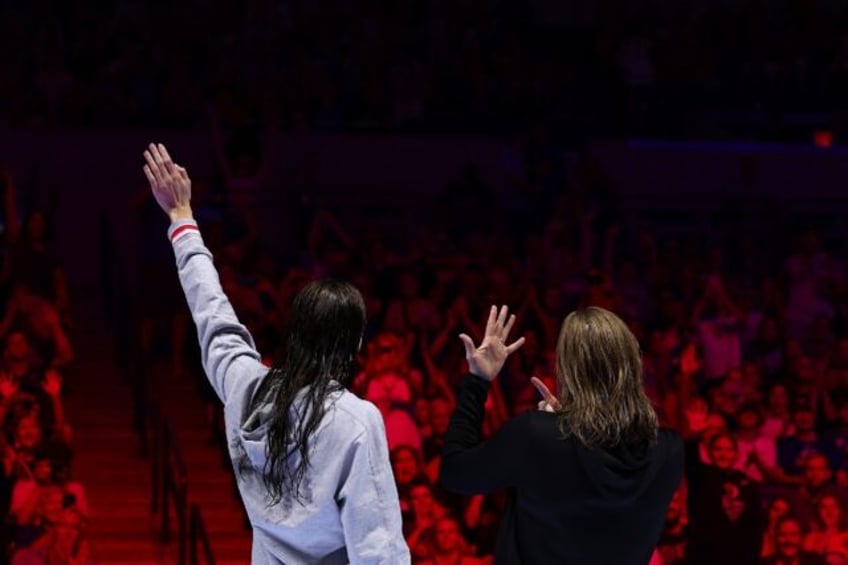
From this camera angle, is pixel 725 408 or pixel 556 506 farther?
pixel 725 408

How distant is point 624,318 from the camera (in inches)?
423

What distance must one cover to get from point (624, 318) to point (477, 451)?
25.0 feet

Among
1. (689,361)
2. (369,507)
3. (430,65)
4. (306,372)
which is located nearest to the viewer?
(369,507)

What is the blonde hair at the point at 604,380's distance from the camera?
10.6ft

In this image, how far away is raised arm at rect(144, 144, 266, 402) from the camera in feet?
→ 10.3

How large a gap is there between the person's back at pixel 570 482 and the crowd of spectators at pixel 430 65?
10.3m

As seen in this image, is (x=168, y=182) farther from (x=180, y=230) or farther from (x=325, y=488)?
(x=325, y=488)

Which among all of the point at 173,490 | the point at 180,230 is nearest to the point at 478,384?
the point at 180,230

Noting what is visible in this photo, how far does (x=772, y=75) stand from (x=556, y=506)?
13710 mm

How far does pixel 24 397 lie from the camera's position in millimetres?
8516

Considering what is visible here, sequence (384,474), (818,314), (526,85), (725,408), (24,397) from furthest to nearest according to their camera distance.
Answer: (526,85) < (818,314) < (725,408) < (24,397) < (384,474)

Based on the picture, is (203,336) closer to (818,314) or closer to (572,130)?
(818,314)

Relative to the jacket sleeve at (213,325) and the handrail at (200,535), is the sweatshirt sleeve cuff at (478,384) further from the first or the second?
the handrail at (200,535)

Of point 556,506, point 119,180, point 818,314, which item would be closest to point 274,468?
point 556,506
